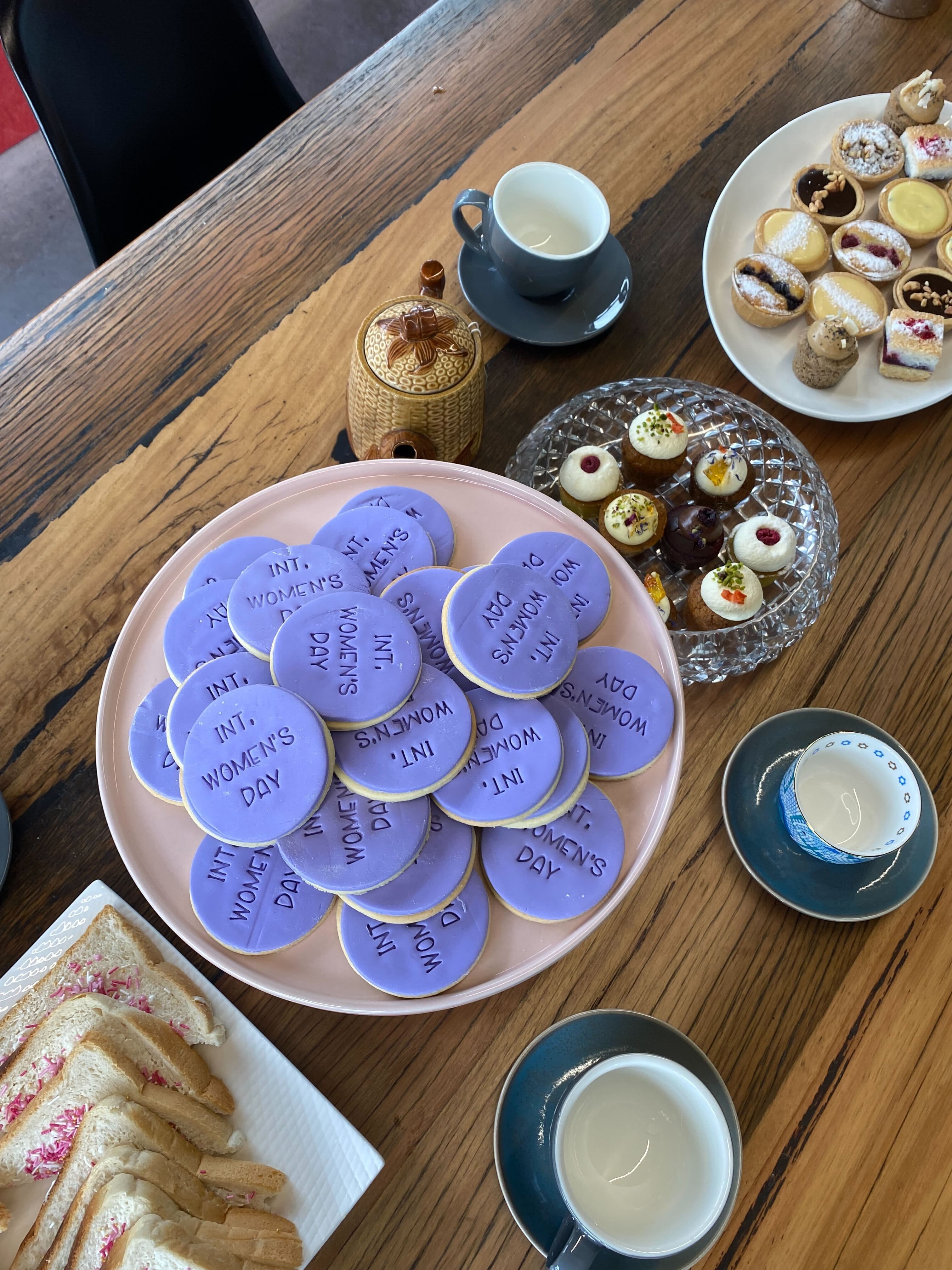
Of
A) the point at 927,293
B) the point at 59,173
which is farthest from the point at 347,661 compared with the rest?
the point at 59,173

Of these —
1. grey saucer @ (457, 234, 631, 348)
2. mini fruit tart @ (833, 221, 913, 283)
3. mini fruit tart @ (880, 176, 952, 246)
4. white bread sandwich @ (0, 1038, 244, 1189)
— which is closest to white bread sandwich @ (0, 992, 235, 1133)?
white bread sandwich @ (0, 1038, 244, 1189)

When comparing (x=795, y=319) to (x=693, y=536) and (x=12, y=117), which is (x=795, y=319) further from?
(x=12, y=117)

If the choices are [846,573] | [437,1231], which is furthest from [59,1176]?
[846,573]

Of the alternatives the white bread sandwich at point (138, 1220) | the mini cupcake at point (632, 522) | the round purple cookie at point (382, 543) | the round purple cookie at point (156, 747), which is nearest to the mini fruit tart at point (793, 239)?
the mini cupcake at point (632, 522)

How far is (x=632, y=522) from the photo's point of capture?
2.69ft

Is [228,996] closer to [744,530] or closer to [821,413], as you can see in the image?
[744,530]

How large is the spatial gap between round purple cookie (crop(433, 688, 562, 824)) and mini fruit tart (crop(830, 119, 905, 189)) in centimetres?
95

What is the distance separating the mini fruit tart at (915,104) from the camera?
107cm

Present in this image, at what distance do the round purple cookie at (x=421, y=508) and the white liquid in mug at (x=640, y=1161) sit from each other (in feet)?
1.43

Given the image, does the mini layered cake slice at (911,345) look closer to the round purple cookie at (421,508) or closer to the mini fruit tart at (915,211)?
the mini fruit tart at (915,211)

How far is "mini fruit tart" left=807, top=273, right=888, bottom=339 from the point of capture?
0.99m

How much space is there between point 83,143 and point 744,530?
950mm

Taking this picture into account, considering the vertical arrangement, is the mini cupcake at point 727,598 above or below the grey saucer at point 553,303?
below

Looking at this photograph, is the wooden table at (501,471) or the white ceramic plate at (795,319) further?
the white ceramic plate at (795,319)
